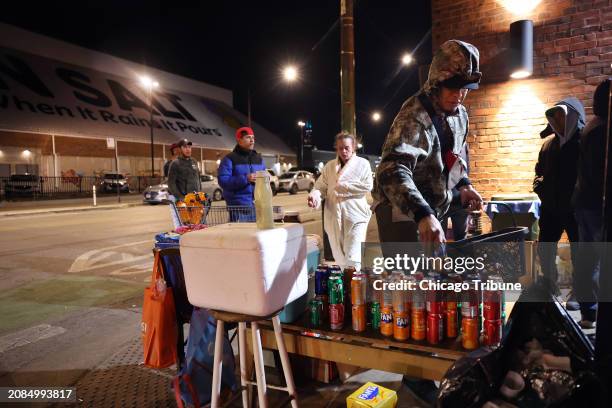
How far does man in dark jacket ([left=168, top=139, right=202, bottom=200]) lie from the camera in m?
7.05

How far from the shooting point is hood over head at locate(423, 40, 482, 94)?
2.27 metres

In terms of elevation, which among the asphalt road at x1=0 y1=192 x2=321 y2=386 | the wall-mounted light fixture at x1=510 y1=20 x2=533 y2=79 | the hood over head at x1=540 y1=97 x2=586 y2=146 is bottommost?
the asphalt road at x1=0 y1=192 x2=321 y2=386

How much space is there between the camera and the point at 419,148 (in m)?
2.36

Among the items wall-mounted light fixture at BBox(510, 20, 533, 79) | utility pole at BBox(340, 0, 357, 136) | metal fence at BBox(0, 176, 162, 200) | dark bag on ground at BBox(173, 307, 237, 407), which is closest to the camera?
dark bag on ground at BBox(173, 307, 237, 407)

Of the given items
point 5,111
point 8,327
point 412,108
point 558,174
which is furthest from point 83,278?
point 5,111

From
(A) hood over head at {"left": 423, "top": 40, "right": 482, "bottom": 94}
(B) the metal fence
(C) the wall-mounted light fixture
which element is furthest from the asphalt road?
(B) the metal fence

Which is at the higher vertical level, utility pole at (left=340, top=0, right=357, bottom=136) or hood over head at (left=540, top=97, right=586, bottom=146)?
utility pole at (left=340, top=0, right=357, bottom=136)

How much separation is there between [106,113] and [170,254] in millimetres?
29147

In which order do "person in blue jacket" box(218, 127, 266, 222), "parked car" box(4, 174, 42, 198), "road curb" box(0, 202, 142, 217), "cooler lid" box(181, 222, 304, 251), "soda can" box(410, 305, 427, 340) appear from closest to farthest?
"cooler lid" box(181, 222, 304, 251) → "soda can" box(410, 305, 427, 340) → "person in blue jacket" box(218, 127, 266, 222) → "road curb" box(0, 202, 142, 217) → "parked car" box(4, 174, 42, 198)

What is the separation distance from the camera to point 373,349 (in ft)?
7.47

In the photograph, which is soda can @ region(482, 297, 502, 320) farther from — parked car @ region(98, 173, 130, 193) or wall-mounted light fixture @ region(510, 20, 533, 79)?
parked car @ region(98, 173, 130, 193)

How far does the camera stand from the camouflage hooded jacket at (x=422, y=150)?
2191mm

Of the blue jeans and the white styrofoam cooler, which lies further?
the blue jeans

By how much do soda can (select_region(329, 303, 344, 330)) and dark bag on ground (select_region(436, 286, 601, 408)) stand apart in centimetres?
71
